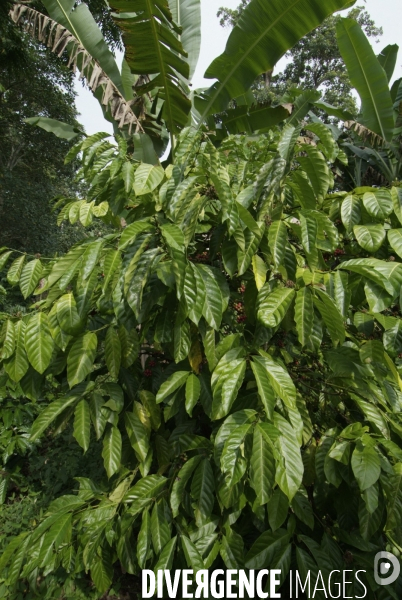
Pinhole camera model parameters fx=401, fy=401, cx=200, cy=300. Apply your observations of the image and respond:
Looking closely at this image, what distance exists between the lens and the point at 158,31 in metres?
2.12

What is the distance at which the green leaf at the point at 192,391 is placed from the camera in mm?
1169

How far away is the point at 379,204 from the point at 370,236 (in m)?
0.10

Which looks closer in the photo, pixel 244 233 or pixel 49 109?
pixel 244 233

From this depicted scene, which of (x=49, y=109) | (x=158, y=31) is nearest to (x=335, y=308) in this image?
(x=158, y=31)

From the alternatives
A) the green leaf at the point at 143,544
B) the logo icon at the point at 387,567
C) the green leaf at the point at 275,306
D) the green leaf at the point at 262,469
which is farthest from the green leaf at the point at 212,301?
the logo icon at the point at 387,567

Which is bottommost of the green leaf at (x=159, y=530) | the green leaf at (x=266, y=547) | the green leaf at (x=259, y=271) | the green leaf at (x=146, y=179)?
the green leaf at (x=266, y=547)

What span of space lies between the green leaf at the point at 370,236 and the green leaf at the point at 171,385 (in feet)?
2.12

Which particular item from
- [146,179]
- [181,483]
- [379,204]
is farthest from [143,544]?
[379,204]

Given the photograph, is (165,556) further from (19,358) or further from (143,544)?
(19,358)

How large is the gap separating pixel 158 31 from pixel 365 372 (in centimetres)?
200

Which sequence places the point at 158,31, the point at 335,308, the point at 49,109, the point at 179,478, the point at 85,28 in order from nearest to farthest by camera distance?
the point at 335,308 < the point at 179,478 < the point at 158,31 < the point at 85,28 < the point at 49,109

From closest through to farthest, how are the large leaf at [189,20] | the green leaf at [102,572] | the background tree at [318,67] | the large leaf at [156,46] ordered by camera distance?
1. the green leaf at [102,572]
2. the large leaf at [156,46]
3. the large leaf at [189,20]
4. the background tree at [318,67]

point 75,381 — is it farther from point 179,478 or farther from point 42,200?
point 42,200

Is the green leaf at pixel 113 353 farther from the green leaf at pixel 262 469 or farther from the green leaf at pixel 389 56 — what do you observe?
the green leaf at pixel 389 56
